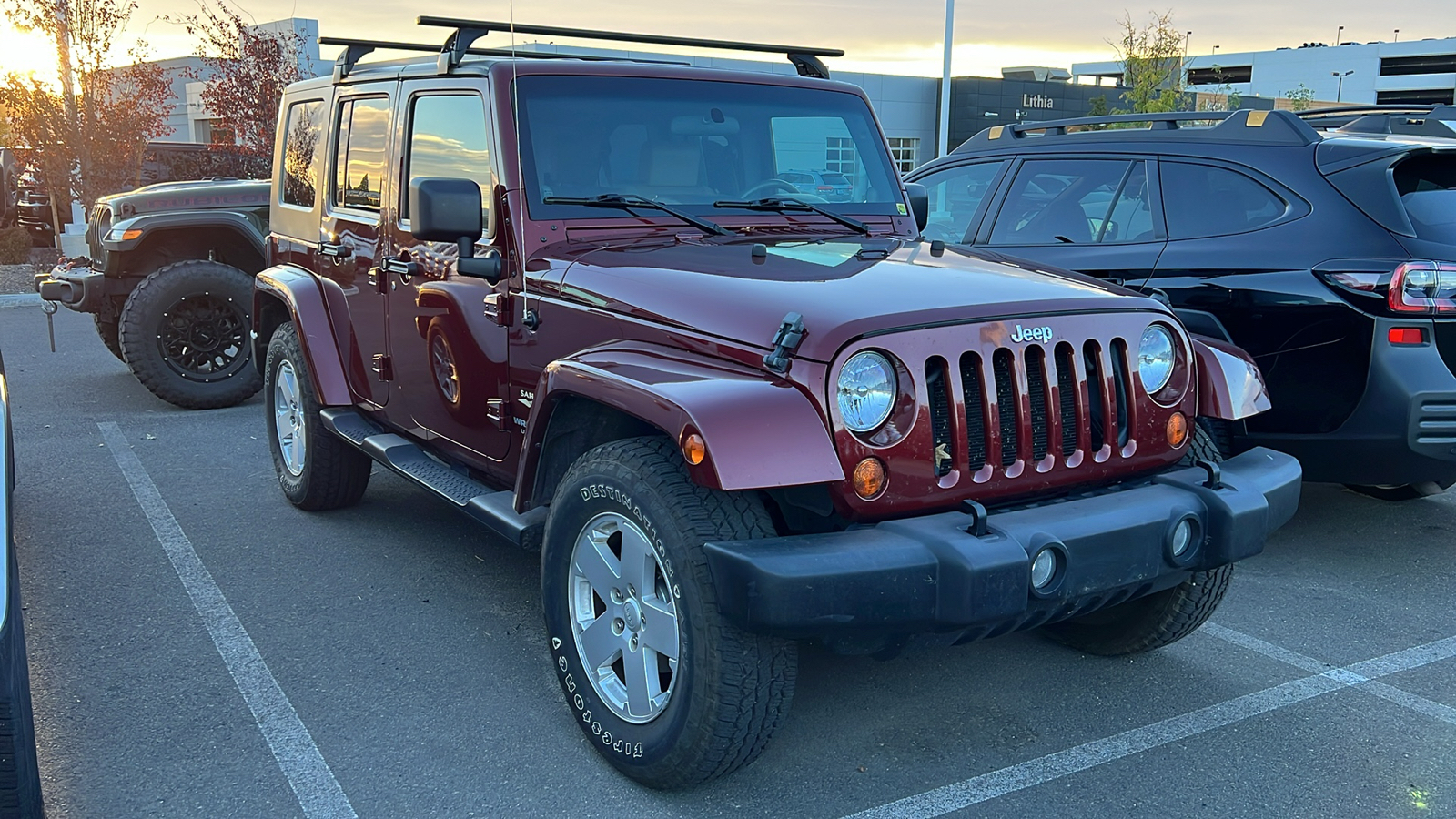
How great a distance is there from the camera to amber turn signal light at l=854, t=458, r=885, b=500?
113 inches

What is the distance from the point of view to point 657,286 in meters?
3.36

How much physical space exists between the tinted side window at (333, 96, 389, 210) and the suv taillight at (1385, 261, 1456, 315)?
3.96m

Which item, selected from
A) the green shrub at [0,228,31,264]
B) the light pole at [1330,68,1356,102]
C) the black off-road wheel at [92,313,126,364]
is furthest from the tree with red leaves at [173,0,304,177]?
the light pole at [1330,68,1356,102]

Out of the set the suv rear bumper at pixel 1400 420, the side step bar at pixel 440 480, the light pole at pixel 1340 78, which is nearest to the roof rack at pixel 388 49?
the side step bar at pixel 440 480

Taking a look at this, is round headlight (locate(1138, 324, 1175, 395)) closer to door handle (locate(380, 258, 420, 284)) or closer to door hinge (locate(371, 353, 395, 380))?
door handle (locate(380, 258, 420, 284))

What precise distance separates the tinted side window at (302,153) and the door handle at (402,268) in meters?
1.12

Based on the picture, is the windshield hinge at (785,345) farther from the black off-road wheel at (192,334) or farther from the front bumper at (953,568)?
the black off-road wheel at (192,334)

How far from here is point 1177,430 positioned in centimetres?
339

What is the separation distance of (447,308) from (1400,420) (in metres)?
3.57

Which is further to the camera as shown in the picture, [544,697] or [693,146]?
[693,146]

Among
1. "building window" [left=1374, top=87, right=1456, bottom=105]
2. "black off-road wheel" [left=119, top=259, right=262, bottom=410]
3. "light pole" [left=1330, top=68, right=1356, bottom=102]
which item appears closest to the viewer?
"black off-road wheel" [left=119, top=259, right=262, bottom=410]

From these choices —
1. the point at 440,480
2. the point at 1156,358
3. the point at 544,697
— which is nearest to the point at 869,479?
the point at 1156,358

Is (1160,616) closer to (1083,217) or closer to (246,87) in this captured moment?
(1083,217)

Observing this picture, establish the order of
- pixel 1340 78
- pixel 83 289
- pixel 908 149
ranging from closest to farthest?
→ pixel 83 289, pixel 908 149, pixel 1340 78
